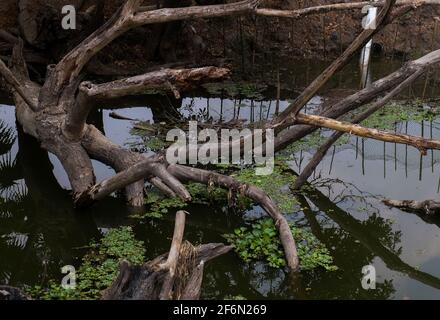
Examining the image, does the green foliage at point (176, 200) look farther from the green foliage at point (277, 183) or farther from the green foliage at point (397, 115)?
the green foliage at point (397, 115)

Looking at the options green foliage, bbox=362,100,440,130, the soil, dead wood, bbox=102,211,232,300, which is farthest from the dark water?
the soil

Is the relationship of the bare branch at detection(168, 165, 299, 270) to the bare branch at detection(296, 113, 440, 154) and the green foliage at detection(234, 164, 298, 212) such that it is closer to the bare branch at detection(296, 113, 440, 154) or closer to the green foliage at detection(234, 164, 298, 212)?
the green foliage at detection(234, 164, 298, 212)

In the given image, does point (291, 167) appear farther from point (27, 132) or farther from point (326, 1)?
point (326, 1)

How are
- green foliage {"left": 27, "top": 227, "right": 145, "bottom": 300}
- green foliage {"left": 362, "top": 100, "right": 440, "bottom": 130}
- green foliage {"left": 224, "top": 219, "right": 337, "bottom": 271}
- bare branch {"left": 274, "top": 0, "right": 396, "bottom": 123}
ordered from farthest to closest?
green foliage {"left": 362, "top": 100, "right": 440, "bottom": 130}, green foliage {"left": 224, "top": 219, "right": 337, "bottom": 271}, bare branch {"left": 274, "top": 0, "right": 396, "bottom": 123}, green foliage {"left": 27, "top": 227, "right": 145, "bottom": 300}

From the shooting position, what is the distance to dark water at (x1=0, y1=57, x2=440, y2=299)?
5469 millimetres

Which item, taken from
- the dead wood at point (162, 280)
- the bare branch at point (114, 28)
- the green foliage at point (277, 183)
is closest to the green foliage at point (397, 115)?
the green foliage at point (277, 183)

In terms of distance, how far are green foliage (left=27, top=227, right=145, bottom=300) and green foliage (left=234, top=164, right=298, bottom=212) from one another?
1357 mm

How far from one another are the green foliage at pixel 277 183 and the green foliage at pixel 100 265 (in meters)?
1.36

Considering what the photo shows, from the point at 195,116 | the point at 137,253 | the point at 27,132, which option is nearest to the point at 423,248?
the point at 137,253

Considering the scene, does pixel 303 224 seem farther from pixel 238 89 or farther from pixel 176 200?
pixel 238 89

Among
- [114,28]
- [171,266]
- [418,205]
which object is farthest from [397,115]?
[171,266]

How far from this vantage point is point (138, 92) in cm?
707

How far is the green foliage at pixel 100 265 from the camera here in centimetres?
499

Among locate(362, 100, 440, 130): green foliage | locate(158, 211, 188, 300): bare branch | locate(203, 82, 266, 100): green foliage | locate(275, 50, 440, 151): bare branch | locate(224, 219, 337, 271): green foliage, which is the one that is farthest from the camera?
locate(203, 82, 266, 100): green foliage
